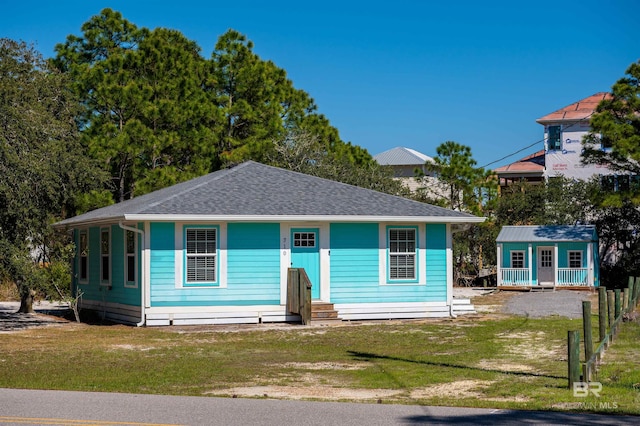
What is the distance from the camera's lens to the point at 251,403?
10.6 meters

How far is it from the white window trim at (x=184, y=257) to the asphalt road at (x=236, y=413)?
37.4ft

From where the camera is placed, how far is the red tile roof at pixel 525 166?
58.2 m

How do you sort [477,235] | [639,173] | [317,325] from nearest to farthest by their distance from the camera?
[317,325], [639,173], [477,235]

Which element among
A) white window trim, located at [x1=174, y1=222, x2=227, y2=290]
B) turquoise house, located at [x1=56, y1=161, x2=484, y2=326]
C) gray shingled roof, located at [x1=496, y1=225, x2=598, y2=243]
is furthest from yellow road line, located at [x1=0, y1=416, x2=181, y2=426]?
gray shingled roof, located at [x1=496, y1=225, x2=598, y2=243]

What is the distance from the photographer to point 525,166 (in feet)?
194

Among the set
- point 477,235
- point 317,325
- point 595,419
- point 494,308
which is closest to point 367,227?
point 317,325

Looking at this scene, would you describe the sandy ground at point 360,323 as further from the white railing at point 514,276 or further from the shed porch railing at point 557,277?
the shed porch railing at point 557,277

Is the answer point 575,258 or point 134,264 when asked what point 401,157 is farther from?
point 134,264

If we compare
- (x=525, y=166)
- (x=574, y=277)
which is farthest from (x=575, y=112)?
(x=574, y=277)

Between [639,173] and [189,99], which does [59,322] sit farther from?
[639,173]

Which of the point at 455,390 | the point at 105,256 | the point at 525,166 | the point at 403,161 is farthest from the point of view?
the point at 403,161

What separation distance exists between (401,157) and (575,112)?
1747 centimetres

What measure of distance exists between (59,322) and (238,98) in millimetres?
19028

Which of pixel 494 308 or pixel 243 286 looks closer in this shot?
pixel 243 286
